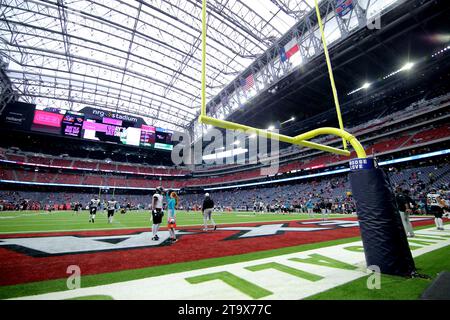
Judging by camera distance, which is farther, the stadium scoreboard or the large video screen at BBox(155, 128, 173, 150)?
the large video screen at BBox(155, 128, 173, 150)

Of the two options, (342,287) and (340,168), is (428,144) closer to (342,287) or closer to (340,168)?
(340,168)

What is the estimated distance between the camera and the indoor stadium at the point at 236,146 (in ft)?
8.93

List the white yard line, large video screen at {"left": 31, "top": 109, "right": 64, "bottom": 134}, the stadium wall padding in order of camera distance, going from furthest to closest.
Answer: large video screen at {"left": 31, "top": 109, "right": 64, "bottom": 134}
the stadium wall padding
the white yard line

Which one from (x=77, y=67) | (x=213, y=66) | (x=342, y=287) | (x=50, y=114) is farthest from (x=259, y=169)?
(x=342, y=287)

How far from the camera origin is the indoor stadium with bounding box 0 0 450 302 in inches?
107

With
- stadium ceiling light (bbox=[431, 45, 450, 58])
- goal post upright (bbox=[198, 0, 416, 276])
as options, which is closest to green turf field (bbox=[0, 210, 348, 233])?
goal post upright (bbox=[198, 0, 416, 276])

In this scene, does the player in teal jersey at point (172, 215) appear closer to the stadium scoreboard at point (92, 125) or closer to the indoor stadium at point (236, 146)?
the indoor stadium at point (236, 146)

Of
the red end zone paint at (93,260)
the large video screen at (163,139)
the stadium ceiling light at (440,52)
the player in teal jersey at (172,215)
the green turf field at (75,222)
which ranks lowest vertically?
the green turf field at (75,222)

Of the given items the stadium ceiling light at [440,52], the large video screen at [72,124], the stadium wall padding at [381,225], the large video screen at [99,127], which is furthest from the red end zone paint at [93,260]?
the large video screen at [72,124]

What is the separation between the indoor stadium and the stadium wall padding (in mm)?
21

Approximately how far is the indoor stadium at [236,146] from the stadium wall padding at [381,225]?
21mm

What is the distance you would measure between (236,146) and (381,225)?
37.2 m
